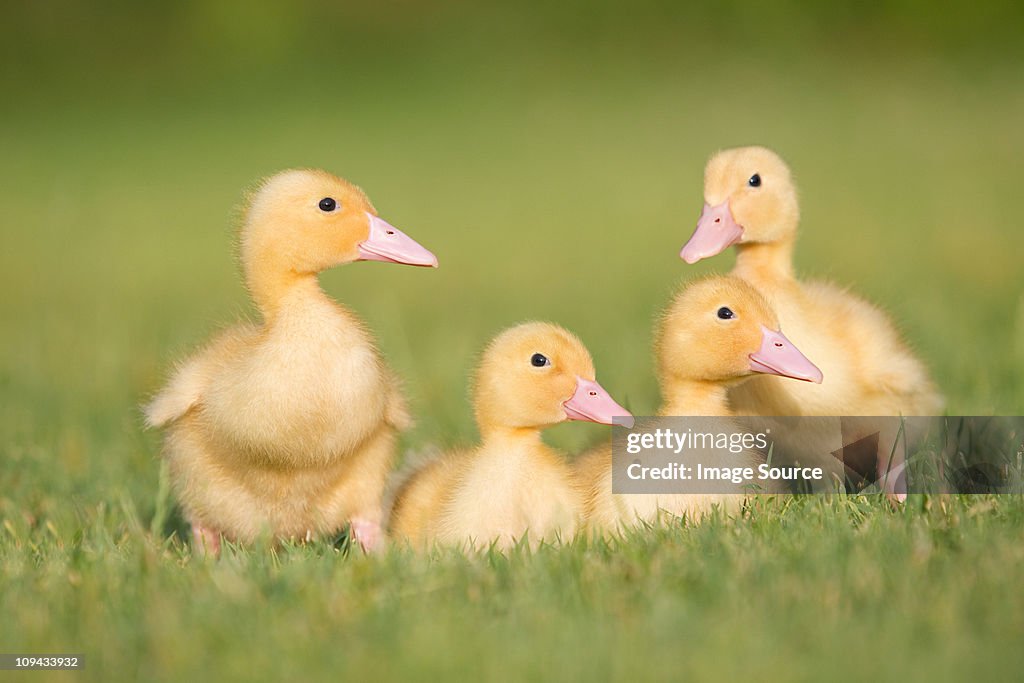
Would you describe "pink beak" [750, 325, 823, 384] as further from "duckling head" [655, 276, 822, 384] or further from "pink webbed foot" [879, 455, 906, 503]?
"pink webbed foot" [879, 455, 906, 503]

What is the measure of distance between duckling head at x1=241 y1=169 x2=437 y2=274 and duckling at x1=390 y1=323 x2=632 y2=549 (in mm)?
495

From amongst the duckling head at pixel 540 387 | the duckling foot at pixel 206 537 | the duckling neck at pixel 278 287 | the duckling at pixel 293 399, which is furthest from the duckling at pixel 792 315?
the duckling foot at pixel 206 537

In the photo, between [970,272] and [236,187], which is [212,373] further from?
[236,187]

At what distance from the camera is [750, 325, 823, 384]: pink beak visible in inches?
191

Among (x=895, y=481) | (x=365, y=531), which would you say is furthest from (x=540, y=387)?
(x=895, y=481)

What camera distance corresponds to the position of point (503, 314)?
10.4 meters

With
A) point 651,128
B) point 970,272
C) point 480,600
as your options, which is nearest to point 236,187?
point 651,128

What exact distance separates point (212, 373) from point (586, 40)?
23431 mm

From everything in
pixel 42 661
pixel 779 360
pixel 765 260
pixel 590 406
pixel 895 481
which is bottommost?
pixel 42 661

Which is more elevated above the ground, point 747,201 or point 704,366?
point 747,201

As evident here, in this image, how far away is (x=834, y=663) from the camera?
3436 millimetres

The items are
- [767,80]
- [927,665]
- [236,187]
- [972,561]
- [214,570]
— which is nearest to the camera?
[927,665]

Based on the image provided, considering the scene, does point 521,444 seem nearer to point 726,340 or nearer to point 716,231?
point 726,340

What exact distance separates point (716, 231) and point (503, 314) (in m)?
4.90
